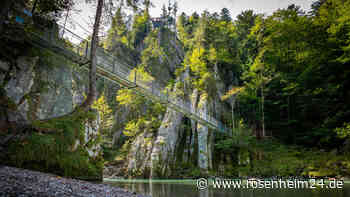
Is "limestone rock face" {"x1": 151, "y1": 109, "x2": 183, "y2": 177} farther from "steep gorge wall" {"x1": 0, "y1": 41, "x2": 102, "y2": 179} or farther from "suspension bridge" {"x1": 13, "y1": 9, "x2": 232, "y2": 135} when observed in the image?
"steep gorge wall" {"x1": 0, "y1": 41, "x2": 102, "y2": 179}

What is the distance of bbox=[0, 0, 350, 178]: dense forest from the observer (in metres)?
12.1

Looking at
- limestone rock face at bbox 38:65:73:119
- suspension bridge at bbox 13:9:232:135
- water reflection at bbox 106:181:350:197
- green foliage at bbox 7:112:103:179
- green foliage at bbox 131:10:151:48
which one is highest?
green foliage at bbox 131:10:151:48

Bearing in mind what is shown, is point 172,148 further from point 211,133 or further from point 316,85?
point 316,85

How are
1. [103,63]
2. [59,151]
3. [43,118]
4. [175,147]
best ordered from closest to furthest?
[59,151] → [43,118] → [103,63] → [175,147]

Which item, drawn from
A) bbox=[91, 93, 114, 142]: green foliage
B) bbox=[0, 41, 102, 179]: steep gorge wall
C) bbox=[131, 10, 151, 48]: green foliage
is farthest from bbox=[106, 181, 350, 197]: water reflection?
bbox=[131, 10, 151, 48]: green foliage

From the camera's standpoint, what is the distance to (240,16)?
25.5m

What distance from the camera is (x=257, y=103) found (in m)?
17.8

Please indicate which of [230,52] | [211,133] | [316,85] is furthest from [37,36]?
[230,52]

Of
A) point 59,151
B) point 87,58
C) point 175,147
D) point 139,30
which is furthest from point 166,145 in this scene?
point 139,30

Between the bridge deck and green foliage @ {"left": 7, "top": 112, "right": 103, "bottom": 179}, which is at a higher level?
the bridge deck

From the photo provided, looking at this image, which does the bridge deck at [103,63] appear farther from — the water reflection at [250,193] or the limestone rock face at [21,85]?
the water reflection at [250,193]

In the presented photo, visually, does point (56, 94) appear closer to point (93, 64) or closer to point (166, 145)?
point (93, 64)

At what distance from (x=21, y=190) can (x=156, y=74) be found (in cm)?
1917

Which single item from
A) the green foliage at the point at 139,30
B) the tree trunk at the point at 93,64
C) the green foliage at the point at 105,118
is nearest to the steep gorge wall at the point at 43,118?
the tree trunk at the point at 93,64
